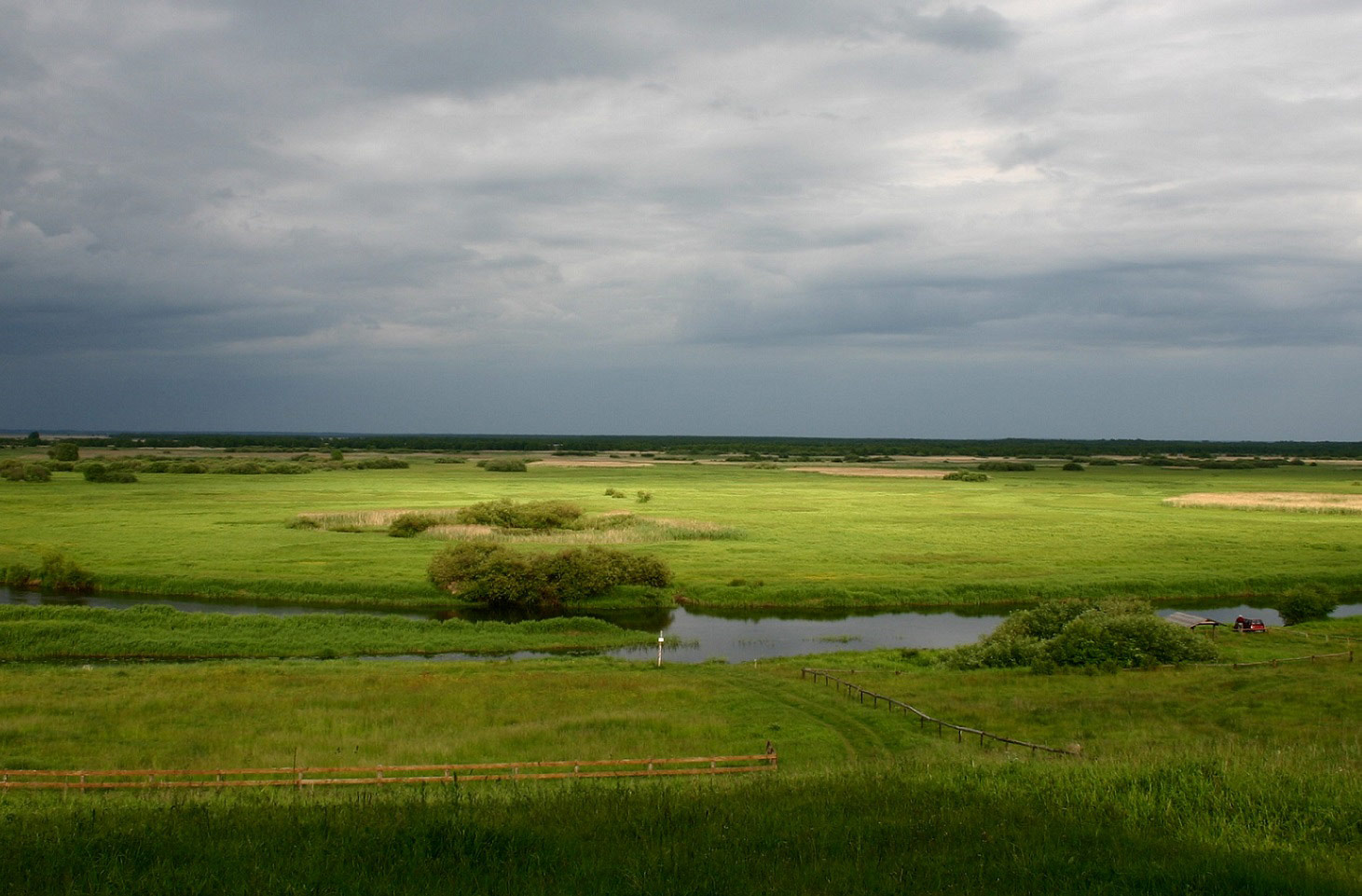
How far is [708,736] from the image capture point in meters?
23.1

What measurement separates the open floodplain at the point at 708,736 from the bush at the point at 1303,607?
330 centimetres

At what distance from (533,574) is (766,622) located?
12.0m

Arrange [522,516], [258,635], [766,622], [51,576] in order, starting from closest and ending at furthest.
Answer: [258,635]
[766,622]
[51,576]
[522,516]

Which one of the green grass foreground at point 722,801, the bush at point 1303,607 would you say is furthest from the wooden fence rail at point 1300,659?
the bush at point 1303,607

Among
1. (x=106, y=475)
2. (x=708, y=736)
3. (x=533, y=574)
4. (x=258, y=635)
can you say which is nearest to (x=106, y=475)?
(x=106, y=475)

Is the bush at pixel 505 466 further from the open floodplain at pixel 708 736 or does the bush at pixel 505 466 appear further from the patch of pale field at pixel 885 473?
the open floodplain at pixel 708 736

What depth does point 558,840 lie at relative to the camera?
10008 millimetres

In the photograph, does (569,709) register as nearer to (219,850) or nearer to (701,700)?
(701,700)

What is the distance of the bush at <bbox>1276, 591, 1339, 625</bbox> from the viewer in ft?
144

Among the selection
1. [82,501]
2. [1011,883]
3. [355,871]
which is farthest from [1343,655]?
[82,501]

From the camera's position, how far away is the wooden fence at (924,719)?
19.7 meters

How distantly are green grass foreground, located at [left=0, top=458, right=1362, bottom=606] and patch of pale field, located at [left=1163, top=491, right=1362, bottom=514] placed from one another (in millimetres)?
2884

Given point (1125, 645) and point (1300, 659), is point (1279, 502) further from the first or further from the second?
point (1125, 645)

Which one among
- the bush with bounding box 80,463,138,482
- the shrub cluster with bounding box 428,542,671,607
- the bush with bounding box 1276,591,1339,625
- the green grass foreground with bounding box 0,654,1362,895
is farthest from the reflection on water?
the bush with bounding box 80,463,138,482
